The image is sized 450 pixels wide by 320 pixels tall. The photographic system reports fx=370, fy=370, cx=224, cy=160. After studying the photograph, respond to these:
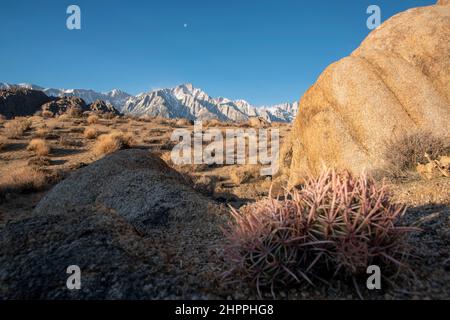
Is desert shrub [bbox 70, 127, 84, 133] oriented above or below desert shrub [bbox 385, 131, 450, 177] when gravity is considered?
above

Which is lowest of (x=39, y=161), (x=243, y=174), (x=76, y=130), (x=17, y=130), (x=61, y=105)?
(x=243, y=174)

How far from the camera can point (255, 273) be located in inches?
124

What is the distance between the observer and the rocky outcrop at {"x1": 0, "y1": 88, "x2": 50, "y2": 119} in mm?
71363

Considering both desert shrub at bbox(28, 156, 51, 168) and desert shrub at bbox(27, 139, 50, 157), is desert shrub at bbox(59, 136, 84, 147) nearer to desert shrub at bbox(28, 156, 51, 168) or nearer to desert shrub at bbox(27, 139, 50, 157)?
desert shrub at bbox(27, 139, 50, 157)

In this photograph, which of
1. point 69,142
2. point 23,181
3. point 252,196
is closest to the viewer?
point 23,181

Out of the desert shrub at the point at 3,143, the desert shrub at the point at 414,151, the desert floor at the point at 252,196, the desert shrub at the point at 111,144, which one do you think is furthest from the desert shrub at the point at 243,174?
the desert shrub at the point at 3,143

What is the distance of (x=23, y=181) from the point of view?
A: 13.0m

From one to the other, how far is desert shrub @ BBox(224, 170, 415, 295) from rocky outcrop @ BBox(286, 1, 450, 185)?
18.0 feet

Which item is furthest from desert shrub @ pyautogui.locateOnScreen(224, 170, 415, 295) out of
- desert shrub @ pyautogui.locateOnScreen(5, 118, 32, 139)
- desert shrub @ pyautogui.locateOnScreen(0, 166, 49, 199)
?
desert shrub @ pyautogui.locateOnScreen(5, 118, 32, 139)

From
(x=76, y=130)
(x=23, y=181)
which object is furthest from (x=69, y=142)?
(x=23, y=181)

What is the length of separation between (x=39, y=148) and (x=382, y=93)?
50.9ft

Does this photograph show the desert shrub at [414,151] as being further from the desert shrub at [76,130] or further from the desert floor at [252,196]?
the desert shrub at [76,130]

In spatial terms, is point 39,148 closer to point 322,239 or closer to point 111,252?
point 111,252
